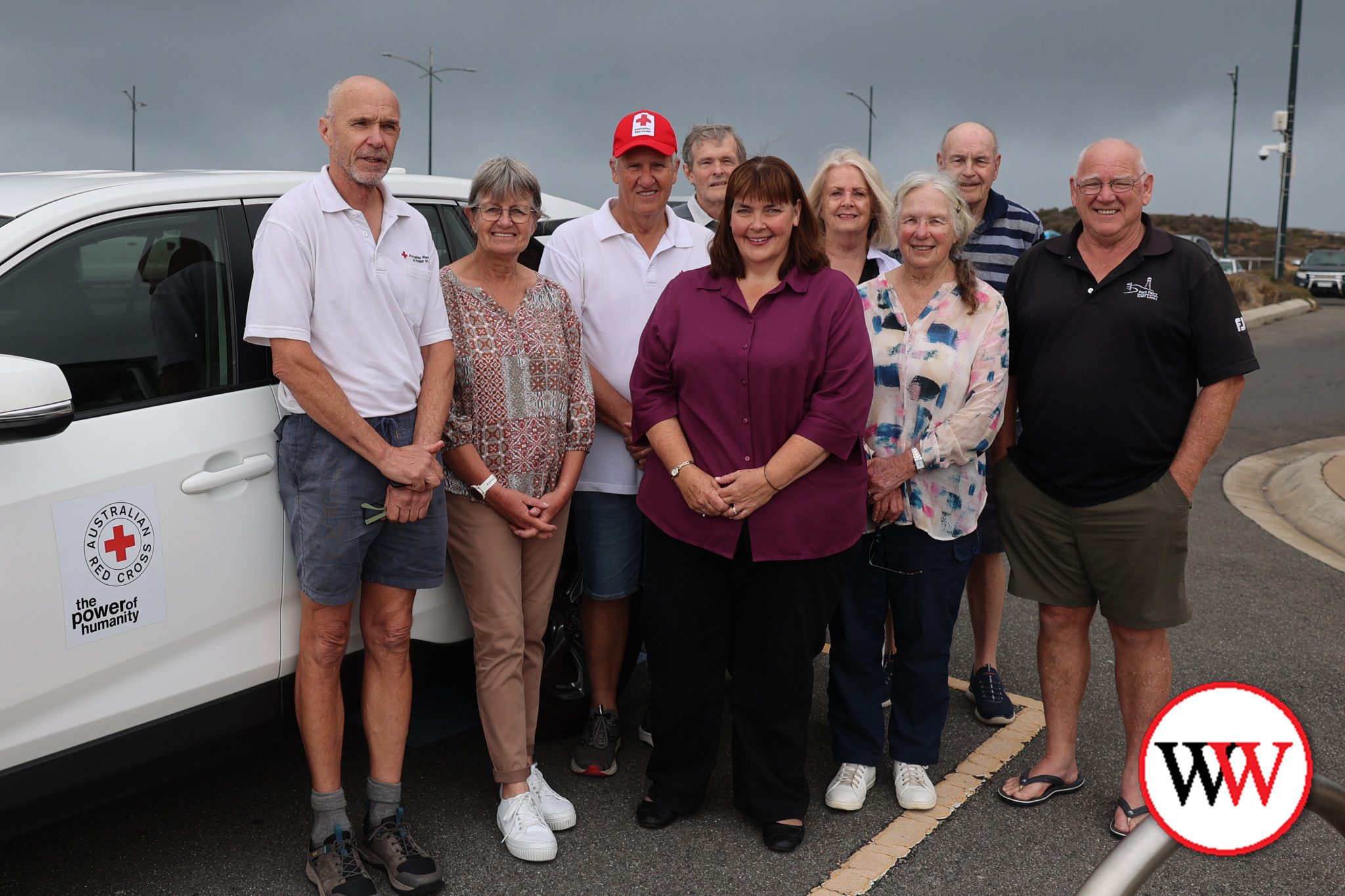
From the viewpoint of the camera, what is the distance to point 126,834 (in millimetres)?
3230

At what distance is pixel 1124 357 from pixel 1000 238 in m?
1.26

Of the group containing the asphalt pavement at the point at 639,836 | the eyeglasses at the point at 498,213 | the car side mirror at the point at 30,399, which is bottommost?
the asphalt pavement at the point at 639,836

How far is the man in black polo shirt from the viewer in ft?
10.4

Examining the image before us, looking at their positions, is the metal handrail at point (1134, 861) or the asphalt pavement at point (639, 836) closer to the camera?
the metal handrail at point (1134, 861)

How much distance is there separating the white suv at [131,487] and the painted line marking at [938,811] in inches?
64.7

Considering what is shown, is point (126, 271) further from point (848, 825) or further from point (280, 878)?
point (848, 825)

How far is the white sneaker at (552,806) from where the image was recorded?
10.8 feet

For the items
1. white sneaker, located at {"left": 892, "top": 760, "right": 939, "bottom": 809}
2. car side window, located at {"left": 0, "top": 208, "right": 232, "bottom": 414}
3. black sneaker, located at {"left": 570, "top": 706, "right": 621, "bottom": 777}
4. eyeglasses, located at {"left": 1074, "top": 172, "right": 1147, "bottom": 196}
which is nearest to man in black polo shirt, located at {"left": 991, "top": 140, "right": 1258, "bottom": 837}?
eyeglasses, located at {"left": 1074, "top": 172, "right": 1147, "bottom": 196}

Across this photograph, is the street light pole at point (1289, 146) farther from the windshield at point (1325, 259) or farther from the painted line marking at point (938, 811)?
the painted line marking at point (938, 811)

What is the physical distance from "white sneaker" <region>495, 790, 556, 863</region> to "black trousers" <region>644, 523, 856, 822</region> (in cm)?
38

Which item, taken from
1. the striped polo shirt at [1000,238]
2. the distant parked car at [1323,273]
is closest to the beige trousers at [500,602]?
the striped polo shirt at [1000,238]

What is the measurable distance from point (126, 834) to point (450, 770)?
0.98 m

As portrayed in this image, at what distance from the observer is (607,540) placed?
3627 millimetres

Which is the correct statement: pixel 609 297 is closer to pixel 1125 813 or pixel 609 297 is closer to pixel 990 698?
pixel 990 698
